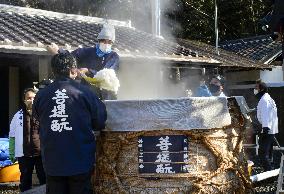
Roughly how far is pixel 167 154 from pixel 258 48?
48.9 ft

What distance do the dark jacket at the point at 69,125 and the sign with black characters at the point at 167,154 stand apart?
1.55 feet

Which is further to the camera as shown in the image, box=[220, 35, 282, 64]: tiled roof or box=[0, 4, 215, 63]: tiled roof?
box=[220, 35, 282, 64]: tiled roof

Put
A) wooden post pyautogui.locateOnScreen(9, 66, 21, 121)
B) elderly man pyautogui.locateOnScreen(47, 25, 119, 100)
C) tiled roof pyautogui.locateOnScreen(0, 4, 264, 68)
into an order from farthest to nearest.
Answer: wooden post pyautogui.locateOnScreen(9, 66, 21, 121), tiled roof pyautogui.locateOnScreen(0, 4, 264, 68), elderly man pyautogui.locateOnScreen(47, 25, 119, 100)

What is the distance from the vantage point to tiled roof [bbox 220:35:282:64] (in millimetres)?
16469

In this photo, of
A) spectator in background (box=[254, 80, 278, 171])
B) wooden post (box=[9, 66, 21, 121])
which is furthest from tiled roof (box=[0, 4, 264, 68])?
spectator in background (box=[254, 80, 278, 171])

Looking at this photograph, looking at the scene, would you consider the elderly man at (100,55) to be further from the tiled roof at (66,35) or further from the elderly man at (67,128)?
the tiled roof at (66,35)

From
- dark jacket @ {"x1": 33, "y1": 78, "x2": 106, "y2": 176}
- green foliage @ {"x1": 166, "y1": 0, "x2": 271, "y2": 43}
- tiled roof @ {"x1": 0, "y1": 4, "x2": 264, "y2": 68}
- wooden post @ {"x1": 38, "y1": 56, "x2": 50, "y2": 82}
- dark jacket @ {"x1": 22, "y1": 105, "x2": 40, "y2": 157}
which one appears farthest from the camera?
green foliage @ {"x1": 166, "y1": 0, "x2": 271, "y2": 43}

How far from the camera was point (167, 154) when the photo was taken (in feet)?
12.4

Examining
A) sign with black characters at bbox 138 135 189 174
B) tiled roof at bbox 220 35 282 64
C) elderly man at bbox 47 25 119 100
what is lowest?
sign with black characters at bbox 138 135 189 174

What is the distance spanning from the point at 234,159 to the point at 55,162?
63.1 inches

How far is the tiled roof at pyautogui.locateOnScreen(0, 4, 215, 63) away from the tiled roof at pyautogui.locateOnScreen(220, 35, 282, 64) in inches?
225

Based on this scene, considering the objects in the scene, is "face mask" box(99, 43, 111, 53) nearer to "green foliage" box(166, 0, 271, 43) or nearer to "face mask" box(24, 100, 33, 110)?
"face mask" box(24, 100, 33, 110)

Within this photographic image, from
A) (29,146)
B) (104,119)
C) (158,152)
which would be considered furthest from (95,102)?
(29,146)

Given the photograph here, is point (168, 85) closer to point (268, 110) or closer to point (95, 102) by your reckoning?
point (268, 110)
